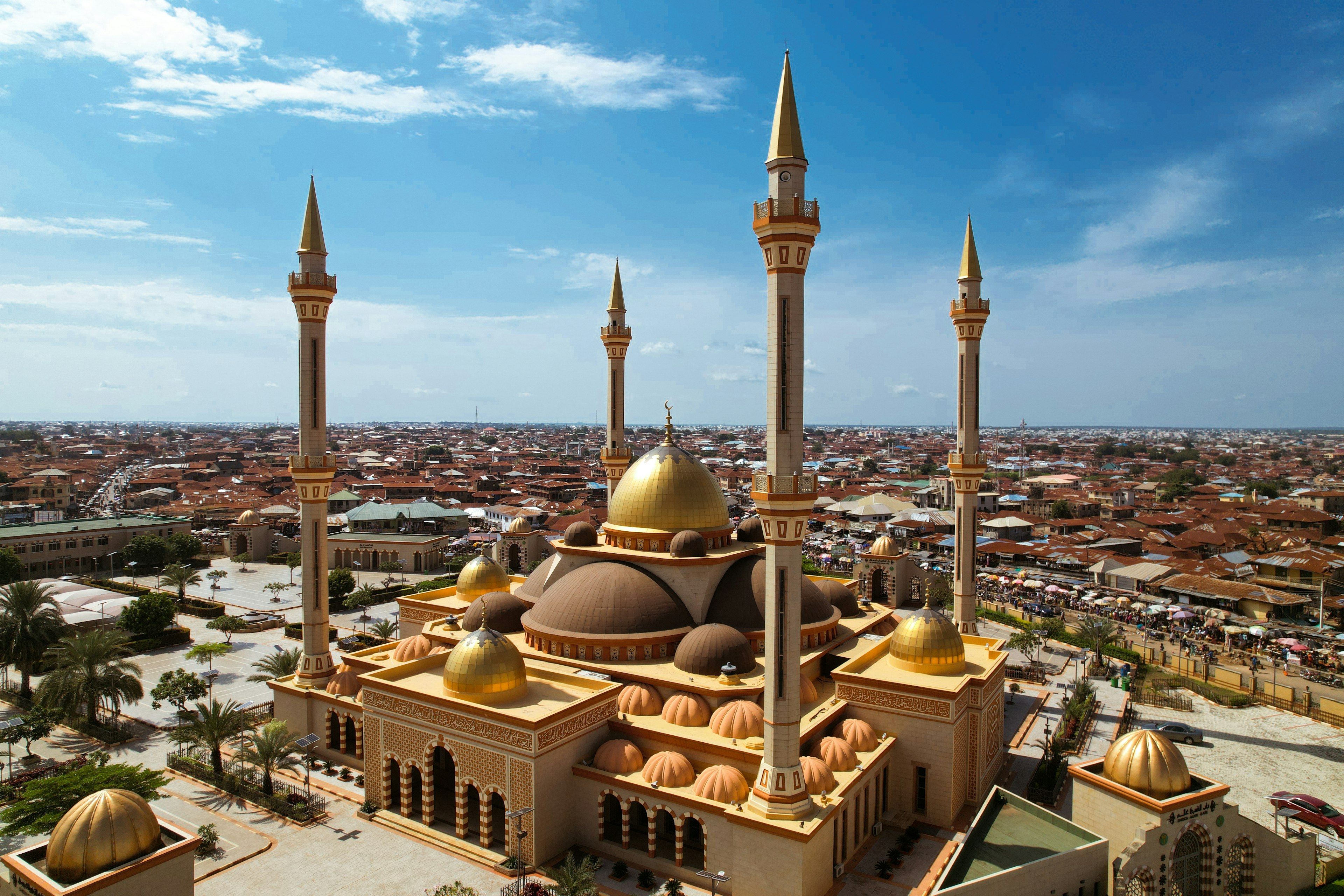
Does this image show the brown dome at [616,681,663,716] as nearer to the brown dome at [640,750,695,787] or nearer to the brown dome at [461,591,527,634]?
the brown dome at [640,750,695,787]

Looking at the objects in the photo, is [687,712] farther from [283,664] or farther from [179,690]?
[179,690]

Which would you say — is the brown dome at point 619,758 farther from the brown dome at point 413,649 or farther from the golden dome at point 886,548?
the golden dome at point 886,548

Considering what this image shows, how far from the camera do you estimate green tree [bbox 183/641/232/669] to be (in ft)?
114

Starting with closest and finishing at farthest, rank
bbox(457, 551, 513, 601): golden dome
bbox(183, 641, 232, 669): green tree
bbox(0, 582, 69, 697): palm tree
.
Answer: bbox(0, 582, 69, 697): palm tree → bbox(457, 551, 513, 601): golden dome → bbox(183, 641, 232, 669): green tree

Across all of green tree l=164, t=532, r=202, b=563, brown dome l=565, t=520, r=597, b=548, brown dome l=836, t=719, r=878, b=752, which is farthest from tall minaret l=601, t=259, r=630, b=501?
green tree l=164, t=532, r=202, b=563

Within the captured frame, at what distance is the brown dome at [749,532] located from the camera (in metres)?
29.6

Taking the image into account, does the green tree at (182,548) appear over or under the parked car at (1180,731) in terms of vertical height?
over

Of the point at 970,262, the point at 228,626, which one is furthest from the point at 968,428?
the point at 228,626

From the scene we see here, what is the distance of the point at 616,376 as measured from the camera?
34375mm

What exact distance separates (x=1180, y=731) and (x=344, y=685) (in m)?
30.5

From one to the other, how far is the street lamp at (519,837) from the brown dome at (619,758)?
220 centimetres

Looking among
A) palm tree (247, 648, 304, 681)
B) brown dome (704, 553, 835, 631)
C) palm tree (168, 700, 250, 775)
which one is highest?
brown dome (704, 553, 835, 631)

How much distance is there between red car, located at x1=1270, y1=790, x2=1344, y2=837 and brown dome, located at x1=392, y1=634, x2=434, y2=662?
26.6m

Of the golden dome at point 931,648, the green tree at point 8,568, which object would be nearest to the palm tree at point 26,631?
the green tree at point 8,568
